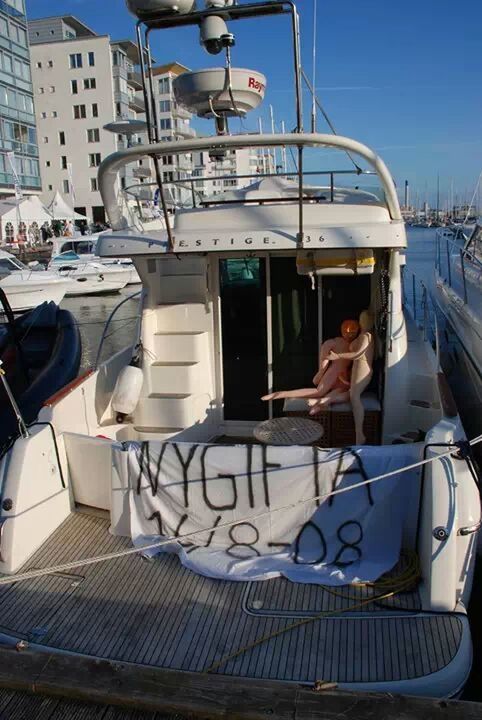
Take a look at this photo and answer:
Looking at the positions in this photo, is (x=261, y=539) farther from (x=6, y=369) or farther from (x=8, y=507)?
(x=6, y=369)

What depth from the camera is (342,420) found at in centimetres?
547

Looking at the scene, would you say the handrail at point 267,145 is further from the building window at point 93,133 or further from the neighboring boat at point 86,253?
the building window at point 93,133

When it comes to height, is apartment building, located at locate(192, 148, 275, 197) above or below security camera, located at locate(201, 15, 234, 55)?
below

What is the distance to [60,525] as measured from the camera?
4.46m

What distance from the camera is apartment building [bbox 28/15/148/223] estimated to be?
54.2m

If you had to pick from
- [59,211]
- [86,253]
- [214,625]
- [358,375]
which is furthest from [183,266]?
[59,211]

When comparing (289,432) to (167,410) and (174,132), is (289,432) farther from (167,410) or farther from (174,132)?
(174,132)

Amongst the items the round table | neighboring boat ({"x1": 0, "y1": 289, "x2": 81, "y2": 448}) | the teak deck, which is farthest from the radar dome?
neighboring boat ({"x1": 0, "y1": 289, "x2": 81, "y2": 448})

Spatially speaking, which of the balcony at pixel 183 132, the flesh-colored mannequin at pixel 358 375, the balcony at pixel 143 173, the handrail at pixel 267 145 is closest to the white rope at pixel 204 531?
the flesh-colored mannequin at pixel 358 375

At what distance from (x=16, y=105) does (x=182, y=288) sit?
145ft

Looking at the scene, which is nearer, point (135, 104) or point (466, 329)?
point (466, 329)

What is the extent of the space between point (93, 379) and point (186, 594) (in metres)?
2.58

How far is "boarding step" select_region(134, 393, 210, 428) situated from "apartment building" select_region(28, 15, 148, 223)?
168 ft

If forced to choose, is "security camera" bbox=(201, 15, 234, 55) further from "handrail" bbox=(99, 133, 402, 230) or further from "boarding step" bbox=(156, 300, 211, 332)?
"boarding step" bbox=(156, 300, 211, 332)
